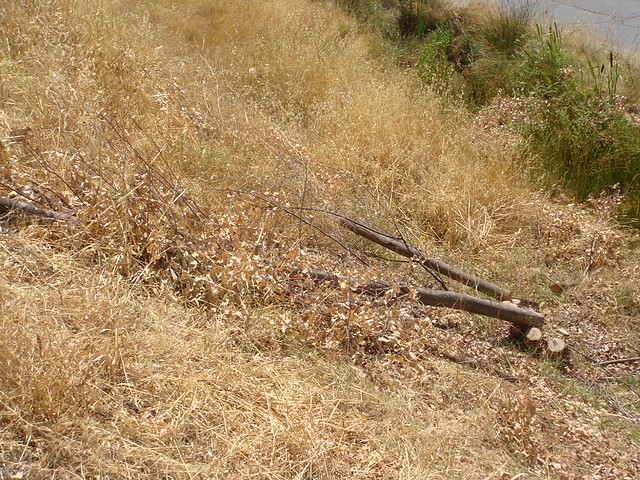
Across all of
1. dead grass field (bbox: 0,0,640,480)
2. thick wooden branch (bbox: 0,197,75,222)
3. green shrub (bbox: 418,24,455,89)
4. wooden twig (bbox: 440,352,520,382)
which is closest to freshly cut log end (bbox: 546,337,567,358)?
dead grass field (bbox: 0,0,640,480)

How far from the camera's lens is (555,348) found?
3980 millimetres

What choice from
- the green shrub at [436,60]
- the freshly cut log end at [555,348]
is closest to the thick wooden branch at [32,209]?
the freshly cut log end at [555,348]

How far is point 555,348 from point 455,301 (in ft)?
2.38

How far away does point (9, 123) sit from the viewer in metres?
4.61

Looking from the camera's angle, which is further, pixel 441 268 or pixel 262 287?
pixel 441 268

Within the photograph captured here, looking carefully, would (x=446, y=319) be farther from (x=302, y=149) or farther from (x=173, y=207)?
(x=302, y=149)

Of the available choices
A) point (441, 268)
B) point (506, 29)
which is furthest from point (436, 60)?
point (441, 268)

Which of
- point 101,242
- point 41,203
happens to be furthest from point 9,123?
point 101,242

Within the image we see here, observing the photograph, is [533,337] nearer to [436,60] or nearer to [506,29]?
[436,60]

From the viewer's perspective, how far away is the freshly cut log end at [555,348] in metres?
3.97

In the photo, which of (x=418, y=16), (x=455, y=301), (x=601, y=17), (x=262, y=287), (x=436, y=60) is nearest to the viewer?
(x=262, y=287)

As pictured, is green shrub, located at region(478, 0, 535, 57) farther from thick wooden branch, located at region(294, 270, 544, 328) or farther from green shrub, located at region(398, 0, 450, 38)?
thick wooden branch, located at region(294, 270, 544, 328)

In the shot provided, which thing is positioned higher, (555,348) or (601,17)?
(601,17)

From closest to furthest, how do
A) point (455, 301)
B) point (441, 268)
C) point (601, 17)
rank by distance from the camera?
1. point (455, 301)
2. point (441, 268)
3. point (601, 17)
